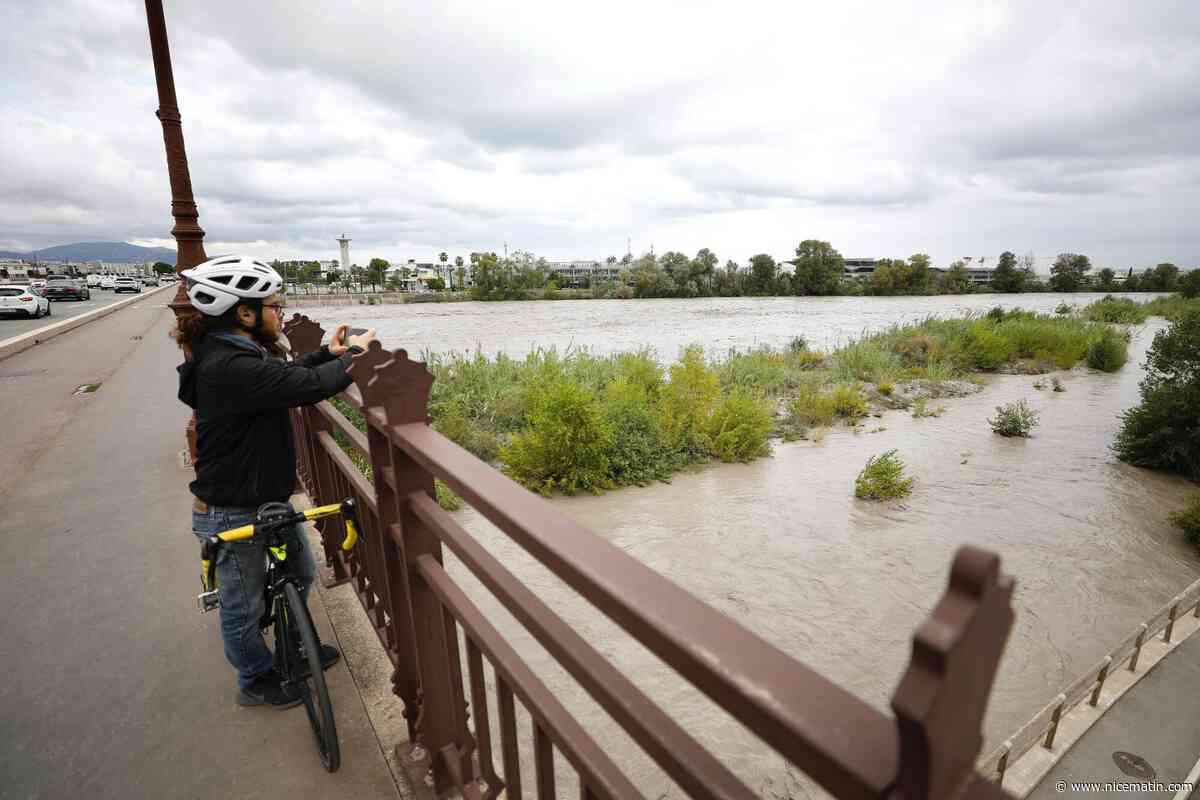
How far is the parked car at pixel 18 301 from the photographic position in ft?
69.4

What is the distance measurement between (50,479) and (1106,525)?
1280 centimetres

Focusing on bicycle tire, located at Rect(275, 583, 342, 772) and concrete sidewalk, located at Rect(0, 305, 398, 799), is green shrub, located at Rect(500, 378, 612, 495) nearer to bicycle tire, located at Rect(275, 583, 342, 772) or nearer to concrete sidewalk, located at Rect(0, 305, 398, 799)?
concrete sidewalk, located at Rect(0, 305, 398, 799)

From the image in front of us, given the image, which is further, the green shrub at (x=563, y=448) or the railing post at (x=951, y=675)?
the green shrub at (x=563, y=448)

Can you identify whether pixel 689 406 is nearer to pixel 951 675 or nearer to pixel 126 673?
pixel 126 673

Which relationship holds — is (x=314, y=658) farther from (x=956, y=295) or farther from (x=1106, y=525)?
(x=956, y=295)

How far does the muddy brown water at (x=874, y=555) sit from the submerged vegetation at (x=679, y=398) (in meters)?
0.52

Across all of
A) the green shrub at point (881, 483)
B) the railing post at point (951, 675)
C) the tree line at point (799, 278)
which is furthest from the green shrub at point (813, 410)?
the tree line at point (799, 278)

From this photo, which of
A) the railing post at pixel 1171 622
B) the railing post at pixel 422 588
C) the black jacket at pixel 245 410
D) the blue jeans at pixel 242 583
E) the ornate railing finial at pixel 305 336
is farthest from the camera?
the railing post at pixel 1171 622

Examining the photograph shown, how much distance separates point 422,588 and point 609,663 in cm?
113

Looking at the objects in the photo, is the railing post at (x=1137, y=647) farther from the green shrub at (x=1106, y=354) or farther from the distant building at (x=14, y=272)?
the distant building at (x=14, y=272)

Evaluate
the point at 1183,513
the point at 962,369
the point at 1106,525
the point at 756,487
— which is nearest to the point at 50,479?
the point at 756,487

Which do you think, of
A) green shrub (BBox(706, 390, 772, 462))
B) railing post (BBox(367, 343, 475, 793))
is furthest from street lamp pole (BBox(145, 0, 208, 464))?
green shrub (BBox(706, 390, 772, 462))

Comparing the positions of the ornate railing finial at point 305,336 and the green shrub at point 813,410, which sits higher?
the ornate railing finial at point 305,336

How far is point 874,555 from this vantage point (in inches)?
284
